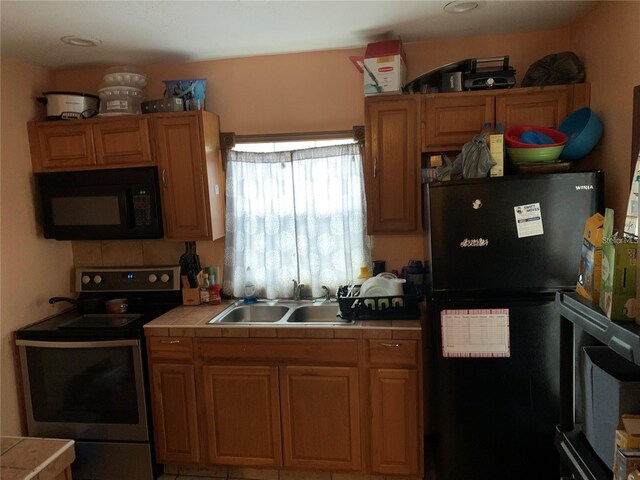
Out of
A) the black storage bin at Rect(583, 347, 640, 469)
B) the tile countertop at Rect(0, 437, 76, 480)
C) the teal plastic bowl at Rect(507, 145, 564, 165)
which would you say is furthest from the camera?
the teal plastic bowl at Rect(507, 145, 564, 165)

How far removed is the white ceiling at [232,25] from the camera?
1.93 meters

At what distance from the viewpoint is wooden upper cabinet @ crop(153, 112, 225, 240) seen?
2496mm

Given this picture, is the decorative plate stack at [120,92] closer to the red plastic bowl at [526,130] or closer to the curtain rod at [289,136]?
the curtain rod at [289,136]

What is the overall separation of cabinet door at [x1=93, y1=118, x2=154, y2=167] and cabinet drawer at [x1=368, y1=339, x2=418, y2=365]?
167cm

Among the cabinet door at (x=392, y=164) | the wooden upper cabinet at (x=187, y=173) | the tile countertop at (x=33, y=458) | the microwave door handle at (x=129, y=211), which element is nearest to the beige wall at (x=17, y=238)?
the tile countertop at (x=33, y=458)

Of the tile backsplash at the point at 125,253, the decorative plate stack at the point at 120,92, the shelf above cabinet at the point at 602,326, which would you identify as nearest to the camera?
the shelf above cabinet at the point at 602,326

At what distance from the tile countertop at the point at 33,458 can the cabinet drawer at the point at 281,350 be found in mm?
768

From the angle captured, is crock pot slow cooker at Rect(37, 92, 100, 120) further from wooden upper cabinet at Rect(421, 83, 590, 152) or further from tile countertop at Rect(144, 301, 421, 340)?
wooden upper cabinet at Rect(421, 83, 590, 152)

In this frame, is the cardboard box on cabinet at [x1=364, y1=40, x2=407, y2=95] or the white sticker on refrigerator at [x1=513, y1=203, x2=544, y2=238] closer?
the white sticker on refrigerator at [x1=513, y1=203, x2=544, y2=238]

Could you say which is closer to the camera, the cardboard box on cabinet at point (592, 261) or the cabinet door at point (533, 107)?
the cardboard box on cabinet at point (592, 261)

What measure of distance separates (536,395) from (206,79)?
8.35 ft

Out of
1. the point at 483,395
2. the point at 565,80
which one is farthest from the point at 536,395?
the point at 565,80

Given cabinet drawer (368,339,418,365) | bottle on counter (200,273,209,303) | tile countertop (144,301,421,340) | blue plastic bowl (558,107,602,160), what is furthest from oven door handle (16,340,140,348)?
blue plastic bowl (558,107,602,160)

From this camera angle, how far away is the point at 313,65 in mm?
2635
